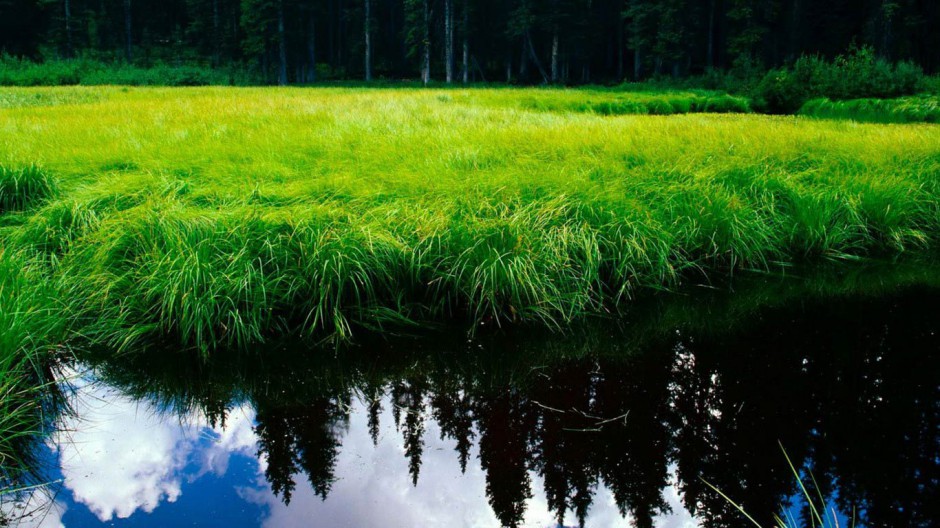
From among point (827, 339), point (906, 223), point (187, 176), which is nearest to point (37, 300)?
point (187, 176)

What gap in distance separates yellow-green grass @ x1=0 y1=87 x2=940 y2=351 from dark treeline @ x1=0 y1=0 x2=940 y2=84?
18.9 metres

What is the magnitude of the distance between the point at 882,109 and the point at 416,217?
45.3ft

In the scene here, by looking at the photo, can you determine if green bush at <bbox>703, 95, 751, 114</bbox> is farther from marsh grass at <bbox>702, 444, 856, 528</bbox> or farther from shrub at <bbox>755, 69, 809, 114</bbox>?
marsh grass at <bbox>702, 444, 856, 528</bbox>

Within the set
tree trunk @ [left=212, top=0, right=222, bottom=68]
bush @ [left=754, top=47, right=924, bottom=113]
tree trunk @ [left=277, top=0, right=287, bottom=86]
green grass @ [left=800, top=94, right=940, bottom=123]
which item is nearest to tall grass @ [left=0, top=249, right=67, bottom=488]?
green grass @ [left=800, top=94, right=940, bottom=123]

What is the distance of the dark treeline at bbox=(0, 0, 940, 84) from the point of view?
30.5 m

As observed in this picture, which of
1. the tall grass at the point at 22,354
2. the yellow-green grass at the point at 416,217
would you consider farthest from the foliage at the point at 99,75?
the tall grass at the point at 22,354

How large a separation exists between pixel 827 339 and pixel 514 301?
2.24 meters

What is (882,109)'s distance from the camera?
13641 mm

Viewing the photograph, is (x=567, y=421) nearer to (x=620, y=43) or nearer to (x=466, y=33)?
(x=466, y=33)

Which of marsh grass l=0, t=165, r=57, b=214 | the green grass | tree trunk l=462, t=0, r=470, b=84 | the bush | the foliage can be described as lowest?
marsh grass l=0, t=165, r=57, b=214

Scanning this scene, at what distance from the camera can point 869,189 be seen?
6309 millimetres

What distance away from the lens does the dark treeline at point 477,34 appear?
100 feet

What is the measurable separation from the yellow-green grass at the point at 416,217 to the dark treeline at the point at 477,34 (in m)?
18.9

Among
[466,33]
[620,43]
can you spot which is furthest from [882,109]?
[466,33]
